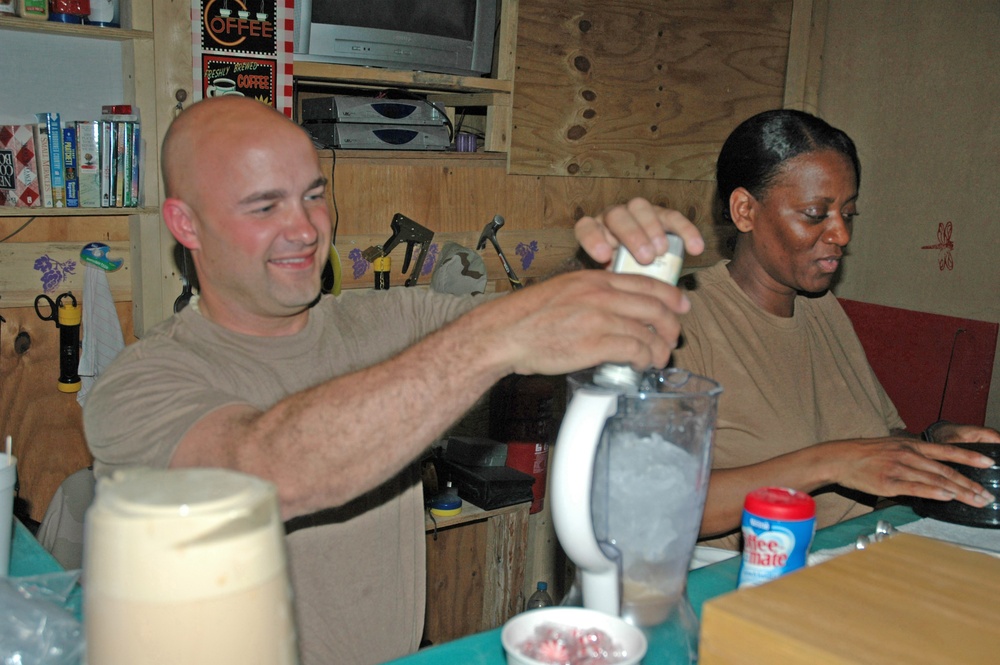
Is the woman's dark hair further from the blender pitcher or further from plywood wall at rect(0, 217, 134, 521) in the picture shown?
plywood wall at rect(0, 217, 134, 521)

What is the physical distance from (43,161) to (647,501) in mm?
2045

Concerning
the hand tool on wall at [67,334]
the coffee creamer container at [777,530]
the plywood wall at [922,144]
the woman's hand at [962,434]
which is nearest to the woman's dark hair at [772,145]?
the woman's hand at [962,434]

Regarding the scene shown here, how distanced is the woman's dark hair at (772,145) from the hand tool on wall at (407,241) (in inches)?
43.0

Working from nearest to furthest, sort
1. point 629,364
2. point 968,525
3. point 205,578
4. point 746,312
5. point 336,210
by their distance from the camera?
1. point 205,578
2. point 629,364
3. point 968,525
4. point 746,312
5. point 336,210

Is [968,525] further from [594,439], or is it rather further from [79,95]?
[79,95]

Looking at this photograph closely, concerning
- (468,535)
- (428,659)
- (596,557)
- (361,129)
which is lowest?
(468,535)

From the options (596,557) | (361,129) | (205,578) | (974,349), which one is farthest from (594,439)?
(974,349)

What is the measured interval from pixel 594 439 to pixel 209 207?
0.86m

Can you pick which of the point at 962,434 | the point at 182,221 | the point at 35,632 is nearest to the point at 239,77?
the point at 182,221

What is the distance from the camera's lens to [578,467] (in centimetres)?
78

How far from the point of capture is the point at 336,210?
2730mm

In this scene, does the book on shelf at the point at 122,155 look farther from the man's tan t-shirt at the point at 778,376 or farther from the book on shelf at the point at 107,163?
the man's tan t-shirt at the point at 778,376

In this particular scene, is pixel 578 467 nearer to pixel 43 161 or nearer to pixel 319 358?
pixel 319 358

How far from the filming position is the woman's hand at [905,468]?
1.49 m
